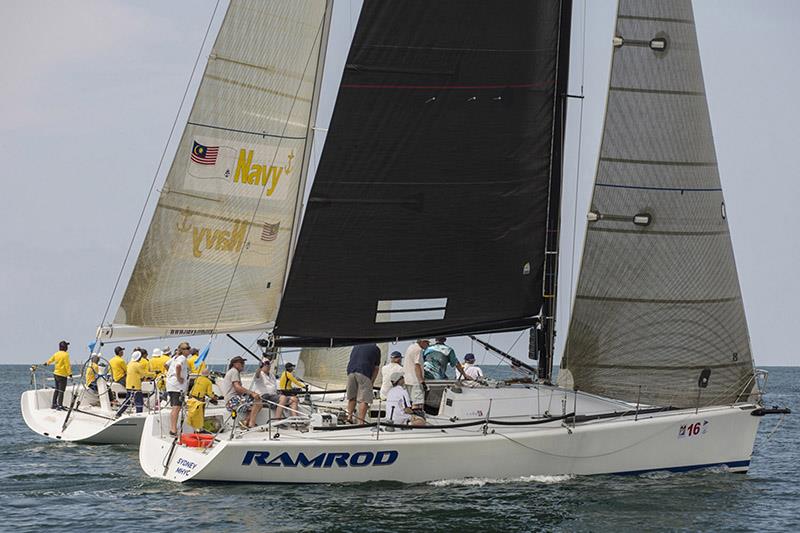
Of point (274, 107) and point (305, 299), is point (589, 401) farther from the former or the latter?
point (274, 107)

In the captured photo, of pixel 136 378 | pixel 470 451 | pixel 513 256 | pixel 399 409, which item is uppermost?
pixel 513 256

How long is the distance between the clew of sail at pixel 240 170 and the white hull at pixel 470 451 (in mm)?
8271

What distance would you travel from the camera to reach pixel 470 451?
16.2 m

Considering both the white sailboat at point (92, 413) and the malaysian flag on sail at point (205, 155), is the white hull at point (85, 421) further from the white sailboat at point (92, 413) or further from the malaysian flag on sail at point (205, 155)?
the malaysian flag on sail at point (205, 155)

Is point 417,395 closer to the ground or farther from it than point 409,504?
farther from it

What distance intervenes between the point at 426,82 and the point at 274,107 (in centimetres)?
915

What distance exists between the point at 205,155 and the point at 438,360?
30.8ft

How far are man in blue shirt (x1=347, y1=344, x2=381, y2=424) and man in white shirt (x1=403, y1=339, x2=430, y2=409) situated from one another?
1.41 ft

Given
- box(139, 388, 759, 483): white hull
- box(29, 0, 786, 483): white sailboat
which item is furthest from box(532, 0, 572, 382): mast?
box(139, 388, 759, 483): white hull

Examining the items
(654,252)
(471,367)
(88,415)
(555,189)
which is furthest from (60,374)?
(654,252)

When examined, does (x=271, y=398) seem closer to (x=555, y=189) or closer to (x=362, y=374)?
(x=362, y=374)

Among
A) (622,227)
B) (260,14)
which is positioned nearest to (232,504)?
(622,227)

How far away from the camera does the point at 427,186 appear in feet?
55.9

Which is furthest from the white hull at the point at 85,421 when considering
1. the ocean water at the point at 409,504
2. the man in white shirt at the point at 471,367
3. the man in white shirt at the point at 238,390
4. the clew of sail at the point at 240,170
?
the man in white shirt at the point at 471,367
